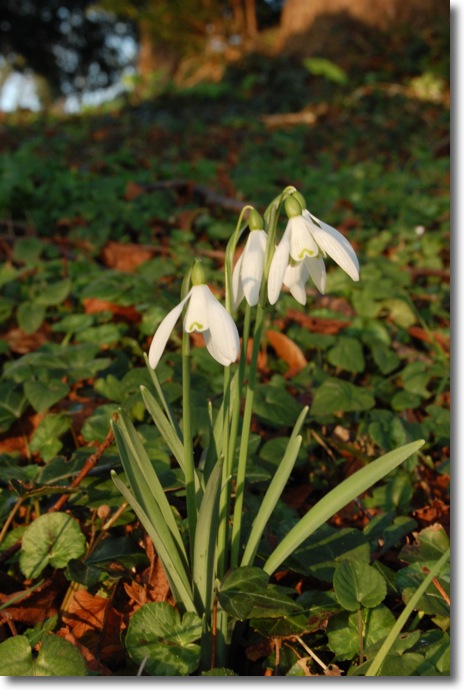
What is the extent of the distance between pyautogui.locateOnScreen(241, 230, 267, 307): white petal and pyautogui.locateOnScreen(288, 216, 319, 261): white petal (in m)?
0.06

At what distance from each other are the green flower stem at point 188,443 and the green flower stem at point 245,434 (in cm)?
8

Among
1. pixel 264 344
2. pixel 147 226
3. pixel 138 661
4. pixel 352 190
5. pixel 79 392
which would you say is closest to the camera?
pixel 138 661

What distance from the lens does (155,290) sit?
2607mm

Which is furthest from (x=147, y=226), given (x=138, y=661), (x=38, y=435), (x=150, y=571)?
(x=138, y=661)

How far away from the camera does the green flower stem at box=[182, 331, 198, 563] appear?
1.14 metres

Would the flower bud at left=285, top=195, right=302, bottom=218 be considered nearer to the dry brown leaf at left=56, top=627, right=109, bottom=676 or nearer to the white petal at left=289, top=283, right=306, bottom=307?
the white petal at left=289, top=283, right=306, bottom=307

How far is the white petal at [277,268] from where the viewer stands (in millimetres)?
1100

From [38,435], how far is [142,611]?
27.7 inches

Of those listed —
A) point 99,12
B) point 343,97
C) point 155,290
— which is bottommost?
point 155,290

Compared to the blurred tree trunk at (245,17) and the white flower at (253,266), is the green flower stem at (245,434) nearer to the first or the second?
the white flower at (253,266)

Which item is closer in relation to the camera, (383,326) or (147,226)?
(383,326)

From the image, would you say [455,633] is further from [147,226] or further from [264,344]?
Answer: [147,226]

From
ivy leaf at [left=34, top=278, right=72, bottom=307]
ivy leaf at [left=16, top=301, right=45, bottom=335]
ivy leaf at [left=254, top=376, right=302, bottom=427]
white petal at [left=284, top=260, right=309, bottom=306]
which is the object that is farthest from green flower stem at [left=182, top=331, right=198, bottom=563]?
ivy leaf at [left=34, top=278, right=72, bottom=307]

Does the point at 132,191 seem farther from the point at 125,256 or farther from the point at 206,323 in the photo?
the point at 206,323
